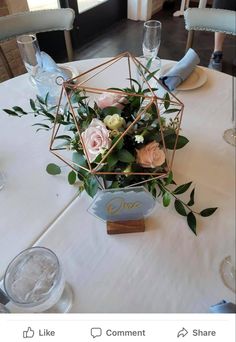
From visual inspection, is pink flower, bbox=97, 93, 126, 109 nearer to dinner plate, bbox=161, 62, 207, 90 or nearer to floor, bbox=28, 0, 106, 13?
dinner plate, bbox=161, 62, 207, 90

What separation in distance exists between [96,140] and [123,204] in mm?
156

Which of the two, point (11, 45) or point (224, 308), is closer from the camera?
point (224, 308)

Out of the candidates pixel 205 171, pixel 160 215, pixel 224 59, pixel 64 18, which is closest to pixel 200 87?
pixel 205 171

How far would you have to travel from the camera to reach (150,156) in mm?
519

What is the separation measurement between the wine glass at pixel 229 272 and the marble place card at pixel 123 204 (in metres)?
0.18

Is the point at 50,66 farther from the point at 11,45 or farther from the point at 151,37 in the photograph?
the point at 11,45

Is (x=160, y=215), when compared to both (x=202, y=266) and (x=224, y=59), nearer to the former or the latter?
(x=202, y=266)

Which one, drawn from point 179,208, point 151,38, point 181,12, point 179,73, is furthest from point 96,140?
point 181,12

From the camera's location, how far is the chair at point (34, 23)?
1.37 m

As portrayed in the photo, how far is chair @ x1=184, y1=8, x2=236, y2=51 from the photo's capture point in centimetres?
129

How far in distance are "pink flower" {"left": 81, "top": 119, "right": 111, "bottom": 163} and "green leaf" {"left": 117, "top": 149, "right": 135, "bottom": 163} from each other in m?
0.03
